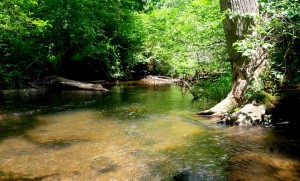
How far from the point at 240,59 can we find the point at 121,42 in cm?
1452

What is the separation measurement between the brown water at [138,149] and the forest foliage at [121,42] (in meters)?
1.92

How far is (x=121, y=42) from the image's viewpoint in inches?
811

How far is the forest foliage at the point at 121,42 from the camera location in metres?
6.25

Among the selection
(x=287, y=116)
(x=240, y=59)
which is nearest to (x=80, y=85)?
(x=240, y=59)

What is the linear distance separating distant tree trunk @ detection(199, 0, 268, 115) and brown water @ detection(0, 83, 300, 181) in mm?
1097

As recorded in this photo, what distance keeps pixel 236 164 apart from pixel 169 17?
20530mm

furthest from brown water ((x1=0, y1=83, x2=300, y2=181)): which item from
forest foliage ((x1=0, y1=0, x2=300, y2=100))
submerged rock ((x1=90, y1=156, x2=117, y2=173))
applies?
forest foliage ((x1=0, y1=0, x2=300, y2=100))

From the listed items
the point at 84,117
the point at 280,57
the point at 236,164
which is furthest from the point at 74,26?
the point at 236,164

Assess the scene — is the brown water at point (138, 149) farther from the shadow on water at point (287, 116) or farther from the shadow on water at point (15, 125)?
the shadow on water at point (287, 116)

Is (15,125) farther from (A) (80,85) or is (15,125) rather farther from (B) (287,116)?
(A) (80,85)

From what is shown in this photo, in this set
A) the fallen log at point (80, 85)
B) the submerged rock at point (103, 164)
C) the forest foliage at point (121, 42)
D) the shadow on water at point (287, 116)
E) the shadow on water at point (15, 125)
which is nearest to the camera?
the submerged rock at point (103, 164)

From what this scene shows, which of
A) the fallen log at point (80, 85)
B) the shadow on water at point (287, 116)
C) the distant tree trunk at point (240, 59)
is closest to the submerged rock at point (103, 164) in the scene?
the shadow on water at point (287, 116)

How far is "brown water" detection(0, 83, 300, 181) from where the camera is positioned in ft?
12.3

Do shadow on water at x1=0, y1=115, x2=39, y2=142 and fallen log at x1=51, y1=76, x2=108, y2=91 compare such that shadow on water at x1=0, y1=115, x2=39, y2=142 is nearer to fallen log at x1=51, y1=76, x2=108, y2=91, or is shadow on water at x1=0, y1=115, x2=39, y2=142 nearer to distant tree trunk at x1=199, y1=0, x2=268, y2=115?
distant tree trunk at x1=199, y1=0, x2=268, y2=115
